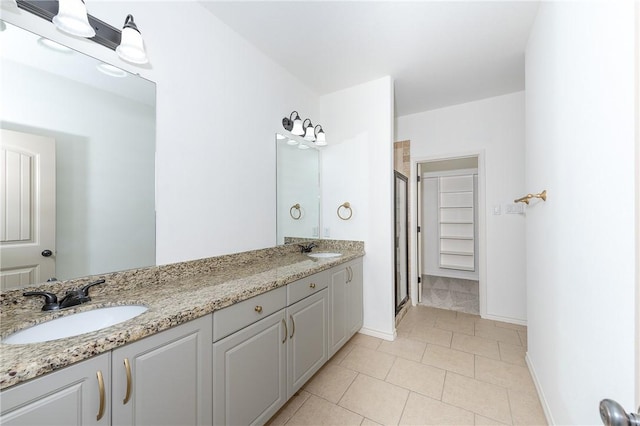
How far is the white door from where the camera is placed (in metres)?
1.00

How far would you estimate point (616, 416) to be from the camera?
466 millimetres

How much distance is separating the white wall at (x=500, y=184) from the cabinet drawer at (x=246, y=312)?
2725 mm

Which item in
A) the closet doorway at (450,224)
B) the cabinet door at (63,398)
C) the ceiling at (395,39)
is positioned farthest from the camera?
the closet doorway at (450,224)

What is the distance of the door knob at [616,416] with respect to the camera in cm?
46

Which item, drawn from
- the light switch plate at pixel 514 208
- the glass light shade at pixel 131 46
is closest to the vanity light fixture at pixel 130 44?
the glass light shade at pixel 131 46

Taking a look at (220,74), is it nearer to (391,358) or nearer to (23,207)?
(23,207)

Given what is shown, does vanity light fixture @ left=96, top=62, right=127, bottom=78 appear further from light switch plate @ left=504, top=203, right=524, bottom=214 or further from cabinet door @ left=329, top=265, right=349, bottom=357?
light switch plate @ left=504, top=203, right=524, bottom=214

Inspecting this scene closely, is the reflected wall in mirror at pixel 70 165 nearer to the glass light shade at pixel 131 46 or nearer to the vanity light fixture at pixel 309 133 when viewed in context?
the glass light shade at pixel 131 46

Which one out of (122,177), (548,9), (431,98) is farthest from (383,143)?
(122,177)

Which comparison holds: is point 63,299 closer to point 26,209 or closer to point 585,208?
point 26,209

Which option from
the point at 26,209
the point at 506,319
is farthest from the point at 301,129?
the point at 506,319

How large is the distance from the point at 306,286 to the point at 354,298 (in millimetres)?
922

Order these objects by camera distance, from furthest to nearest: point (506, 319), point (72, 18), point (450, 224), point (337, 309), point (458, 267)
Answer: point (450, 224) < point (458, 267) < point (506, 319) < point (337, 309) < point (72, 18)

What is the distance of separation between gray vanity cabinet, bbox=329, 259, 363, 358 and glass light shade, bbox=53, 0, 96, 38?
195 centimetres
